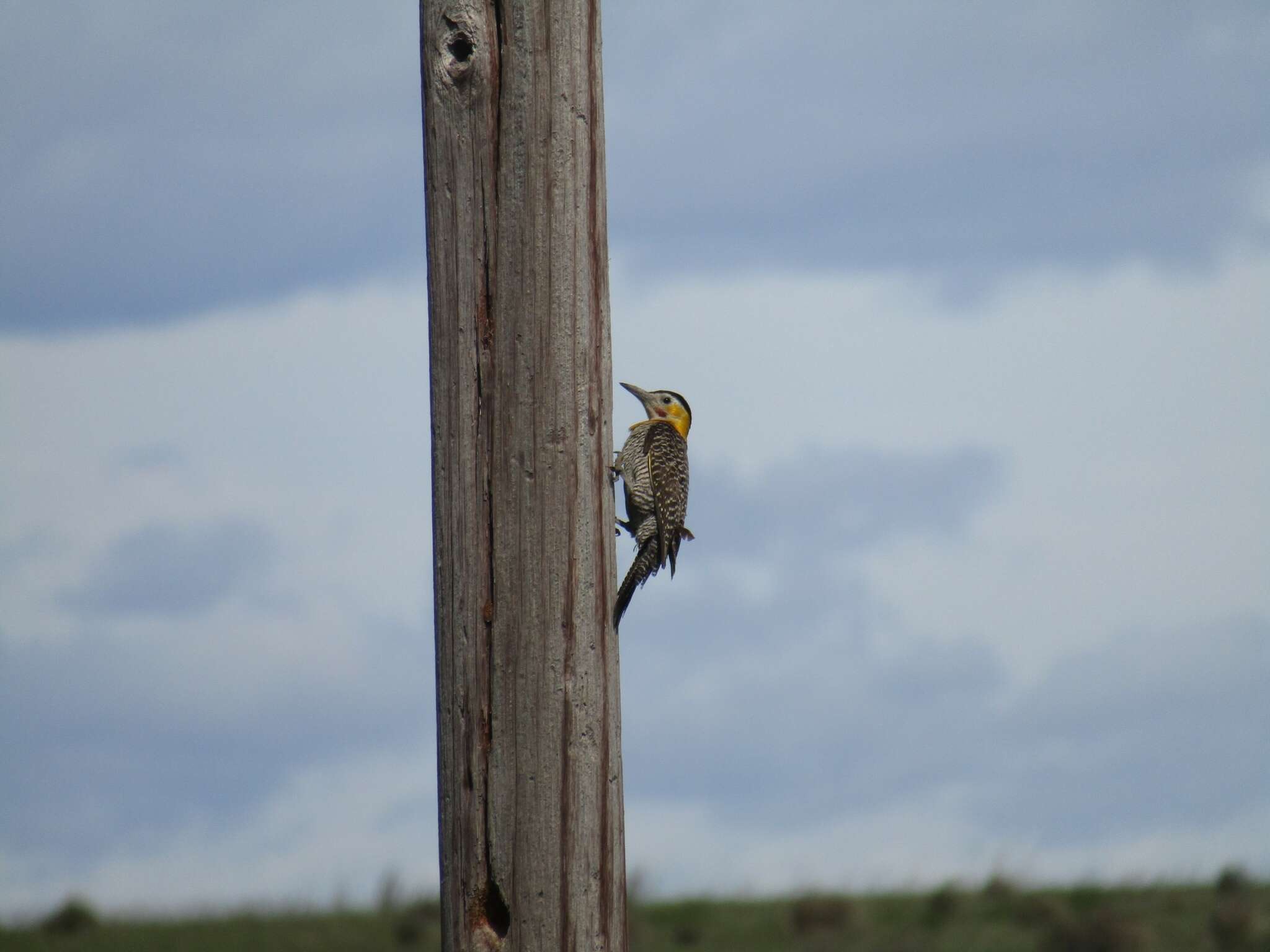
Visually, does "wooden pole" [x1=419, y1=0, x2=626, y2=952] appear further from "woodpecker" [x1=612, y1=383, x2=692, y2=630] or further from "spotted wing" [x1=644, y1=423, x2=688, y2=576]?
"spotted wing" [x1=644, y1=423, x2=688, y2=576]

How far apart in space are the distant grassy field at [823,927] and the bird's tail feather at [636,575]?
5.98 meters

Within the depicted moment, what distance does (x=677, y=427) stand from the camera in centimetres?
671

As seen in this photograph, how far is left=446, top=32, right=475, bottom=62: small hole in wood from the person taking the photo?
2.82 m

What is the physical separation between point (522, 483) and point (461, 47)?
41.0 inches

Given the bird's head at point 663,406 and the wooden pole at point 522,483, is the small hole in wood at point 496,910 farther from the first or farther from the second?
the bird's head at point 663,406

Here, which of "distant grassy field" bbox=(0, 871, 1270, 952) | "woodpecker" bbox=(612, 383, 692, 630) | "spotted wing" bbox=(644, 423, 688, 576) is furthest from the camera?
"distant grassy field" bbox=(0, 871, 1270, 952)

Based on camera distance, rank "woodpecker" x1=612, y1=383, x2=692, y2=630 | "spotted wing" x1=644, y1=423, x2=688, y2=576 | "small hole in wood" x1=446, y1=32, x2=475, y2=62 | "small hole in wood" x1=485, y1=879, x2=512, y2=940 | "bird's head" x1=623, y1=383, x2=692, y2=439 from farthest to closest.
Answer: "bird's head" x1=623, y1=383, x2=692, y2=439, "spotted wing" x1=644, y1=423, x2=688, y2=576, "woodpecker" x1=612, y1=383, x2=692, y2=630, "small hole in wood" x1=446, y1=32, x2=475, y2=62, "small hole in wood" x1=485, y1=879, x2=512, y2=940

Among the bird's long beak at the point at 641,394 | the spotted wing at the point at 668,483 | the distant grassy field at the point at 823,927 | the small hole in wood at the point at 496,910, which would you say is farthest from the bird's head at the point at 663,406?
the distant grassy field at the point at 823,927

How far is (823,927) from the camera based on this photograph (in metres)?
10.0

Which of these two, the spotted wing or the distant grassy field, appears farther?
the distant grassy field

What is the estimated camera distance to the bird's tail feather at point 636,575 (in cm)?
292

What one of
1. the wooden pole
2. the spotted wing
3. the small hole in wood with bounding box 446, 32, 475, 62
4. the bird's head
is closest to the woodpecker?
the spotted wing

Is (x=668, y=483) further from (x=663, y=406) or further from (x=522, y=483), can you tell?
(x=522, y=483)

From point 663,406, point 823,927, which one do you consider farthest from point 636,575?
point 823,927
